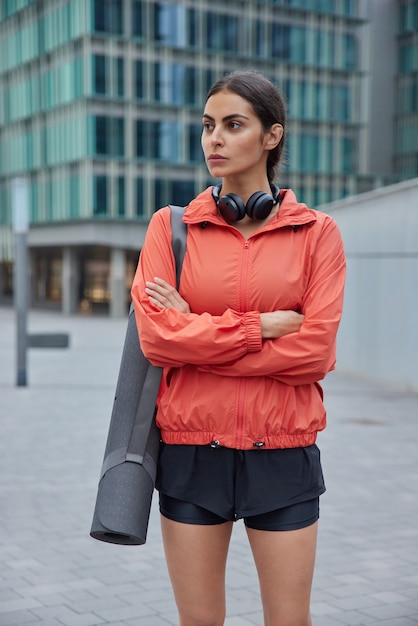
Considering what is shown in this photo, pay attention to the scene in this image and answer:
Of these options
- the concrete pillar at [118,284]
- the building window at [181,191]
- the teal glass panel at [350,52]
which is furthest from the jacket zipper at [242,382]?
the teal glass panel at [350,52]

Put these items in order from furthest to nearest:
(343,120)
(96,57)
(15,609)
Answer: (343,120) < (96,57) < (15,609)

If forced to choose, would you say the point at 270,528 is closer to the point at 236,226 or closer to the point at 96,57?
the point at 236,226

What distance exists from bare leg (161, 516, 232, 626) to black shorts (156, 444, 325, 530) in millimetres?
36

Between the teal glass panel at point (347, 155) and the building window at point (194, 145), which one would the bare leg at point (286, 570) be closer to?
the building window at point (194, 145)

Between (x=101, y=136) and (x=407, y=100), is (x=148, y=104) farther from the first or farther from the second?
(x=407, y=100)

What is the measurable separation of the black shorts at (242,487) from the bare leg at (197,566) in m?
0.04

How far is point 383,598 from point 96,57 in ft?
135

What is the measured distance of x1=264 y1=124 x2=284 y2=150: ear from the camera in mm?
2521

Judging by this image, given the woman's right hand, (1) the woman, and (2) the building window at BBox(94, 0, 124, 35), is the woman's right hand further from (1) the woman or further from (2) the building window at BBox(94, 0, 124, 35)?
(2) the building window at BBox(94, 0, 124, 35)

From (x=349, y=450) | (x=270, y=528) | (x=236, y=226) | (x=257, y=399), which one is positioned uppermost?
(x=236, y=226)

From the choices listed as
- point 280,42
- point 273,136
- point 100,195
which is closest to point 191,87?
point 280,42

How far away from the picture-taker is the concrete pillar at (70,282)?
44.9 metres

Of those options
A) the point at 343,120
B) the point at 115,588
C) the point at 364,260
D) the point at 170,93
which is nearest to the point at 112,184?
the point at 170,93

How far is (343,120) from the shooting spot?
4962 centimetres
